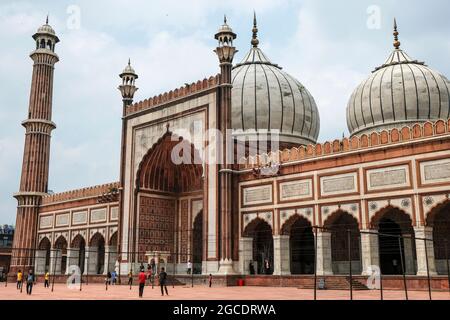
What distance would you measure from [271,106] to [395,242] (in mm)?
8812

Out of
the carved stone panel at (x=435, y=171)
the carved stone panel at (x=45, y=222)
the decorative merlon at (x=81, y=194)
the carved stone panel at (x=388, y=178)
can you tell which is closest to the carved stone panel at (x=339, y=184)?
the carved stone panel at (x=388, y=178)

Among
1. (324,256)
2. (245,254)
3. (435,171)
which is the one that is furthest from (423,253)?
(245,254)

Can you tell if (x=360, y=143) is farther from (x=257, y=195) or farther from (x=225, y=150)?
(x=225, y=150)

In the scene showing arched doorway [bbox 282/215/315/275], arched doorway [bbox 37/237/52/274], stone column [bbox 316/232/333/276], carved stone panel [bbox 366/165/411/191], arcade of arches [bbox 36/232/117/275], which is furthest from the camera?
arched doorway [bbox 37/237/52/274]

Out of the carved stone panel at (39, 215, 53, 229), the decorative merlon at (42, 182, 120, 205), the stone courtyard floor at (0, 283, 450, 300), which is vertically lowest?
the stone courtyard floor at (0, 283, 450, 300)

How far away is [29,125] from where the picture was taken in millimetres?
27562

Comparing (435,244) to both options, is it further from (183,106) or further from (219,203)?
(183,106)

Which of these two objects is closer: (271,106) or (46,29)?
(271,106)

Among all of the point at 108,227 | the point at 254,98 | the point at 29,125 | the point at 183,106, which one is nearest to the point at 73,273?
the point at 108,227

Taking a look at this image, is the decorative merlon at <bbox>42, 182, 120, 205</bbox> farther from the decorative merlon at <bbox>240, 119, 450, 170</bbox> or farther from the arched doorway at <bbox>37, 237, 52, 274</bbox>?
the decorative merlon at <bbox>240, 119, 450, 170</bbox>

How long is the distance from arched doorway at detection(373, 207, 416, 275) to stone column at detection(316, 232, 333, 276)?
5.51 feet

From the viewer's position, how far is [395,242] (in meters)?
17.7

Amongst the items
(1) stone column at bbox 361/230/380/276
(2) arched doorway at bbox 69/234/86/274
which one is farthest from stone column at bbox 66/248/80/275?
(1) stone column at bbox 361/230/380/276

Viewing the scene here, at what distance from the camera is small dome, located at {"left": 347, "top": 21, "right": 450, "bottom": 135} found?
836 inches
